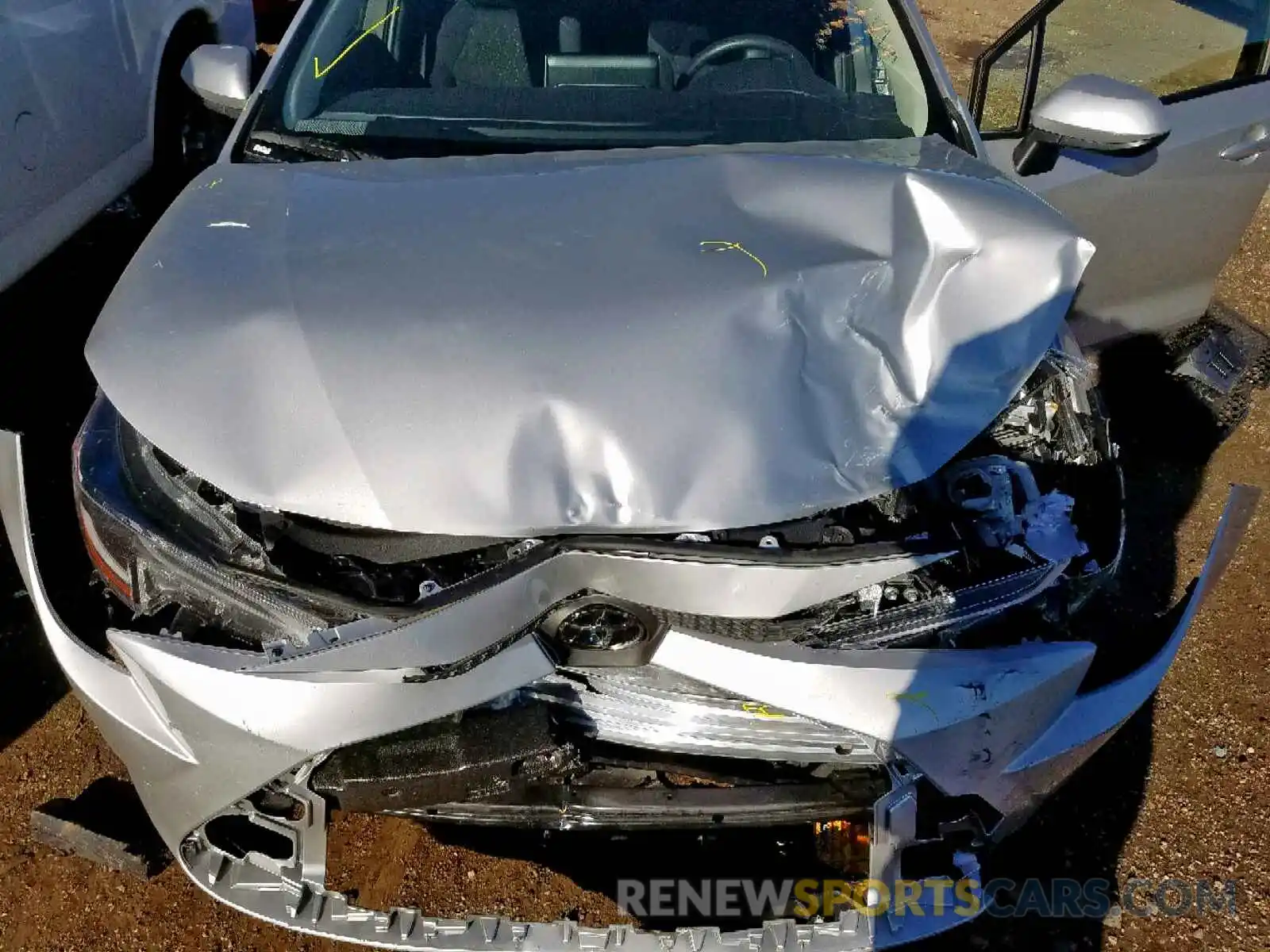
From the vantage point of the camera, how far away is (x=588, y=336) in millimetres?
1674

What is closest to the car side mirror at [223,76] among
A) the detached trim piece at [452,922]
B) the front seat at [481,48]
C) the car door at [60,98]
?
the front seat at [481,48]

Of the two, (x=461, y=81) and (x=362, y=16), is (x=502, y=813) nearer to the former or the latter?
(x=461, y=81)

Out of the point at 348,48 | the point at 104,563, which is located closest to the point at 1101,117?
the point at 348,48

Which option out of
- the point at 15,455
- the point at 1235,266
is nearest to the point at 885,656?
the point at 15,455

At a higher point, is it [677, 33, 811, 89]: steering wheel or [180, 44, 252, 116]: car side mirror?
[677, 33, 811, 89]: steering wheel

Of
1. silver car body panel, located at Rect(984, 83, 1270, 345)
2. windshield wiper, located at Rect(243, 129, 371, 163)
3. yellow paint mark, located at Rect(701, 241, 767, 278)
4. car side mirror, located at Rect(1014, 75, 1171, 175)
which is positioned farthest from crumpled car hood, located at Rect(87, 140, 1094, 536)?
silver car body panel, located at Rect(984, 83, 1270, 345)

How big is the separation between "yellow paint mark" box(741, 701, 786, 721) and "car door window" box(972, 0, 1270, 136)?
189 centimetres

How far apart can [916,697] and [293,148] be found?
1.83m

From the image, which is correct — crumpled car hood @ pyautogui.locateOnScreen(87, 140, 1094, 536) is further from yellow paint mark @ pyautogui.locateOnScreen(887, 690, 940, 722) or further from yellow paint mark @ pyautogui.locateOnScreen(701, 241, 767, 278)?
yellow paint mark @ pyautogui.locateOnScreen(887, 690, 940, 722)

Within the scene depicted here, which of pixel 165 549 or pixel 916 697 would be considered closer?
pixel 916 697

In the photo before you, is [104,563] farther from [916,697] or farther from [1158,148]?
[1158,148]

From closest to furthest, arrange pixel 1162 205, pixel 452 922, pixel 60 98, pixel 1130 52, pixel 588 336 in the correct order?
pixel 588 336, pixel 452 922, pixel 1162 205, pixel 1130 52, pixel 60 98

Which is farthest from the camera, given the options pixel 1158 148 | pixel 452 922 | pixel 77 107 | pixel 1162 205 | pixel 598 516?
pixel 77 107

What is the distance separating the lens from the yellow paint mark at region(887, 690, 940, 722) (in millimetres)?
1571
